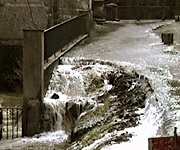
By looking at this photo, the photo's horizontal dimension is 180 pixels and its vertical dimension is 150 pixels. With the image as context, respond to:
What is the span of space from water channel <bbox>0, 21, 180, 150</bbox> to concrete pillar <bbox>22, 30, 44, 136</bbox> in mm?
323

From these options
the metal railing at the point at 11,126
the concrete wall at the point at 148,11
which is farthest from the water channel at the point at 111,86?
the concrete wall at the point at 148,11

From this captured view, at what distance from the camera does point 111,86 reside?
10938mm

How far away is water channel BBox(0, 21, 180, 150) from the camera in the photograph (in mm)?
6980

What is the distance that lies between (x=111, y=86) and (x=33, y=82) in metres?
1.80

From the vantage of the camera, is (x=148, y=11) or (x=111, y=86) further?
(x=148, y=11)

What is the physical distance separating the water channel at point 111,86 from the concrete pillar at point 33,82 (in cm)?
32

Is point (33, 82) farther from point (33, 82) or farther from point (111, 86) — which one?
point (111, 86)

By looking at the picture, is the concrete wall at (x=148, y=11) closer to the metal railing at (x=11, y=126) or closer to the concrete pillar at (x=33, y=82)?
the metal railing at (x=11, y=126)

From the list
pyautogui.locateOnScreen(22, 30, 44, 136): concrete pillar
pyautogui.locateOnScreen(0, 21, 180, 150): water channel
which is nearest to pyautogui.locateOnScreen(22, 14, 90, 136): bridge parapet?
pyautogui.locateOnScreen(22, 30, 44, 136): concrete pillar

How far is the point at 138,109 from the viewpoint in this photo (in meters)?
8.14

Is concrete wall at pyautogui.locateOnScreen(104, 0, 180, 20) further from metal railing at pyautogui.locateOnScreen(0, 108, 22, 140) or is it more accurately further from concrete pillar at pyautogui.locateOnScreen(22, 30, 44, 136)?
concrete pillar at pyautogui.locateOnScreen(22, 30, 44, 136)

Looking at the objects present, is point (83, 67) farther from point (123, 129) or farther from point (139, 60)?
point (123, 129)

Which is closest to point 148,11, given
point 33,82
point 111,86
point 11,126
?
point 111,86

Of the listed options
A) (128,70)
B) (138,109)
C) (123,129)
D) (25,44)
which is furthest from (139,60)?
(123,129)
